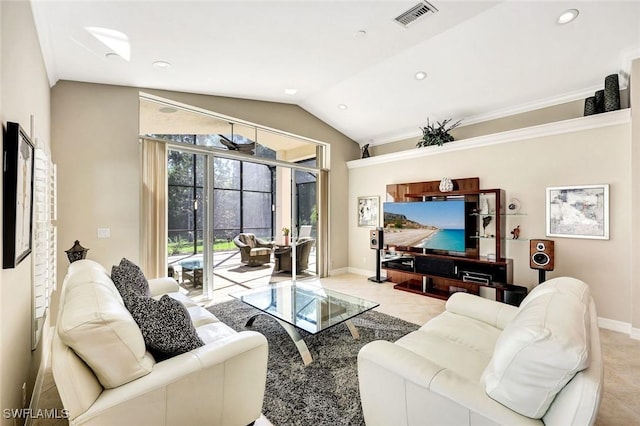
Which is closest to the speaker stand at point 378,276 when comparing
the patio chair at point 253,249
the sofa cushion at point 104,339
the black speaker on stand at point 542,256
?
the patio chair at point 253,249

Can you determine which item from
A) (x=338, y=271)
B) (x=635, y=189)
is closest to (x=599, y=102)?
(x=635, y=189)

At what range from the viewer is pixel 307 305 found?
121 inches

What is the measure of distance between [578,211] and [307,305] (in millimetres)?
3524

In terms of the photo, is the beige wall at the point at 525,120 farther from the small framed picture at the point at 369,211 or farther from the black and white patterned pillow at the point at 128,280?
the black and white patterned pillow at the point at 128,280

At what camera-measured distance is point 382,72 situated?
13.0ft

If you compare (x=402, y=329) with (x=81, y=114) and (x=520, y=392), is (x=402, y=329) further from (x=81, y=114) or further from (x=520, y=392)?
(x=81, y=114)

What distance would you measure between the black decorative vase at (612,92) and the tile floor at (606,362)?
259 cm

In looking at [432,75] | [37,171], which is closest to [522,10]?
[432,75]

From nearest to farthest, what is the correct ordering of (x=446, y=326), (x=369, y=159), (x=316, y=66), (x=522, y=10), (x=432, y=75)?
(x=446, y=326)
(x=522, y=10)
(x=316, y=66)
(x=432, y=75)
(x=369, y=159)

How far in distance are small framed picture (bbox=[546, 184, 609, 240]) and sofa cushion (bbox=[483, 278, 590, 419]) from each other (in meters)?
2.99

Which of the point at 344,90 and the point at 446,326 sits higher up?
the point at 344,90

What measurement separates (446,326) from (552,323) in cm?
113

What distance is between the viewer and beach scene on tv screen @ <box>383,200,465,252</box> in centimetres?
431

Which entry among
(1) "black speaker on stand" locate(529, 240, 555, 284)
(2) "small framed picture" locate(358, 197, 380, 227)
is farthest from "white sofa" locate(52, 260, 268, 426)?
(2) "small framed picture" locate(358, 197, 380, 227)
